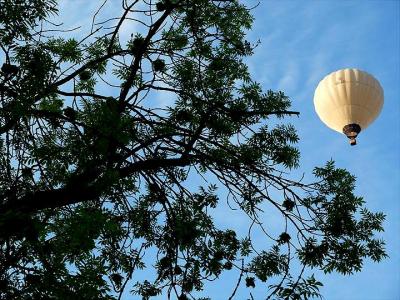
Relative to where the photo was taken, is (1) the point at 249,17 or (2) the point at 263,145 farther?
(1) the point at 249,17

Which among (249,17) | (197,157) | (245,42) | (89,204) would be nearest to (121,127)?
(197,157)

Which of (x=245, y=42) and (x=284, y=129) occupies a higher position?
(x=245, y=42)

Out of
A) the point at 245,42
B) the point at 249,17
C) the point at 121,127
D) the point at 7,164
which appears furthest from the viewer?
the point at 249,17

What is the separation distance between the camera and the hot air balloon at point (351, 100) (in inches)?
629

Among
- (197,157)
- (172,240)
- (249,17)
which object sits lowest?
(172,240)

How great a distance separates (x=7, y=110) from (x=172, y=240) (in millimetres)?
2192

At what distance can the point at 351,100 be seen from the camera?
15.9m

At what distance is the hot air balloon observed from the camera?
629 inches

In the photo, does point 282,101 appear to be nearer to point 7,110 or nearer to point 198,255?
point 198,255

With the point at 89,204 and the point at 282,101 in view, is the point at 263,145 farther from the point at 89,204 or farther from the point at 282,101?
the point at 89,204

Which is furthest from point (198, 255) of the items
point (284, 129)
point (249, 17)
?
point (249, 17)

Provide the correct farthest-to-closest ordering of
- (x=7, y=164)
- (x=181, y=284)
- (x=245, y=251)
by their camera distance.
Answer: (x=245, y=251) → (x=181, y=284) → (x=7, y=164)

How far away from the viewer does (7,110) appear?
6.00 meters

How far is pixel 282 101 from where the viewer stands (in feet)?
24.8
